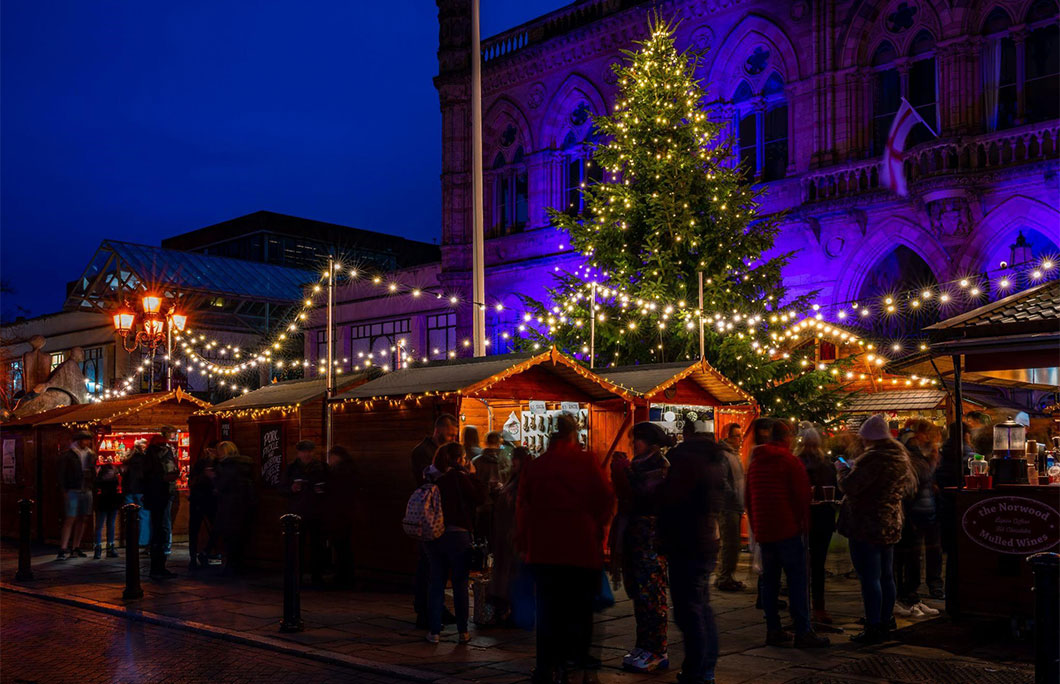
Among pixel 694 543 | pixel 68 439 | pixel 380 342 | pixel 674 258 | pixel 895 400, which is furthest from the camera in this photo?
pixel 380 342

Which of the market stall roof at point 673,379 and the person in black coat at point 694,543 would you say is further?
the market stall roof at point 673,379

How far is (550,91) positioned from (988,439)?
20374 mm

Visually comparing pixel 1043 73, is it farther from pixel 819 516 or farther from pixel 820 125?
pixel 819 516

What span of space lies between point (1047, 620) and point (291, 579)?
6.62 meters

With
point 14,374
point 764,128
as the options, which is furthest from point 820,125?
point 14,374

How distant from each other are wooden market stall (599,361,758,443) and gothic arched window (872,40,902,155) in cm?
955

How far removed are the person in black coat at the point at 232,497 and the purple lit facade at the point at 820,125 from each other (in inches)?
468

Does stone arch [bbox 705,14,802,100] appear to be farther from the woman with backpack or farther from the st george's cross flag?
the woman with backpack

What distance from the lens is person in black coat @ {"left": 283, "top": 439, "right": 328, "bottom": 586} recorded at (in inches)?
510

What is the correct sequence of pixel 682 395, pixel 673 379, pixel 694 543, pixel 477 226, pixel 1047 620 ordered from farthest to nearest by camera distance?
1. pixel 477 226
2. pixel 682 395
3. pixel 673 379
4. pixel 694 543
5. pixel 1047 620

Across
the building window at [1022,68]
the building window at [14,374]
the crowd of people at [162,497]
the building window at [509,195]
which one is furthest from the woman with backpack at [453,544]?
the building window at [14,374]

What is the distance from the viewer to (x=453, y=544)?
31.1 feet

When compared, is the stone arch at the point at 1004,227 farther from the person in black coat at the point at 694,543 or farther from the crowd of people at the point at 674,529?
the person in black coat at the point at 694,543

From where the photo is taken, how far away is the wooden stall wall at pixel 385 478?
12734mm
